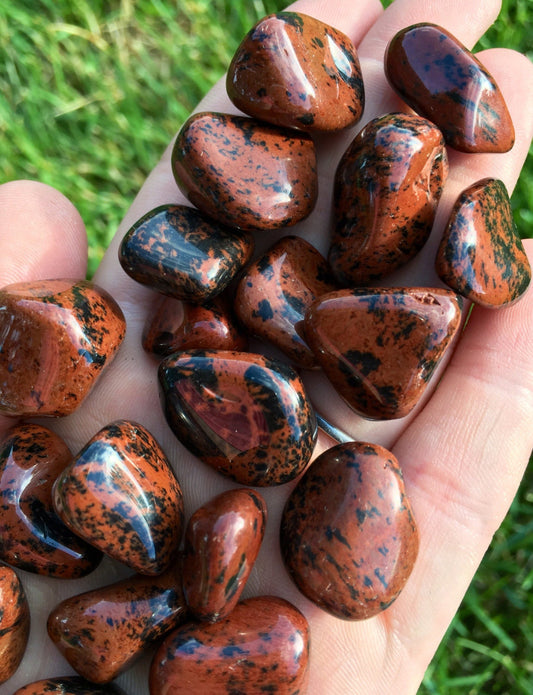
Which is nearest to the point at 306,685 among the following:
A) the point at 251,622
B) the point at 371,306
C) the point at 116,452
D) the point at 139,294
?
the point at 251,622

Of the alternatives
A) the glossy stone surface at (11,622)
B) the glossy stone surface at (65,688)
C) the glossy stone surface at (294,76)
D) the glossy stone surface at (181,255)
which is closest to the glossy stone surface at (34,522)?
the glossy stone surface at (11,622)

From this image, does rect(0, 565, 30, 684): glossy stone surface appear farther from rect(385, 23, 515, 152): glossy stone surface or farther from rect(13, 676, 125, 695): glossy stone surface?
rect(385, 23, 515, 152): glossy stone surface

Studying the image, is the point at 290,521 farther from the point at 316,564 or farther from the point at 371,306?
the point at 371,306

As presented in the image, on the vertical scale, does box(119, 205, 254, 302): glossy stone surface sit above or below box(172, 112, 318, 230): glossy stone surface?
below

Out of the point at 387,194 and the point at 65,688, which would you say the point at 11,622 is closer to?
the point at 65,688

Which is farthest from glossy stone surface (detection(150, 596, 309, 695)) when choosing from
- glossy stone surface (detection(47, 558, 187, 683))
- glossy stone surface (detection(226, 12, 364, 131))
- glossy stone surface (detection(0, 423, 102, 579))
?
glossy stone surface (detection(226, 12, 364, 131))
